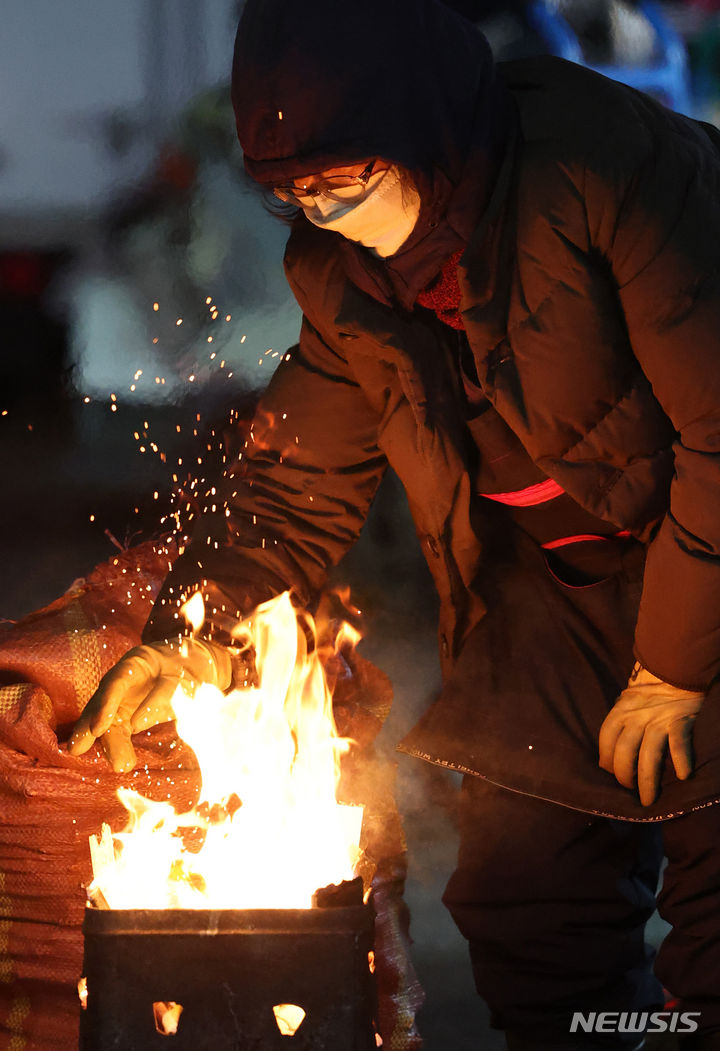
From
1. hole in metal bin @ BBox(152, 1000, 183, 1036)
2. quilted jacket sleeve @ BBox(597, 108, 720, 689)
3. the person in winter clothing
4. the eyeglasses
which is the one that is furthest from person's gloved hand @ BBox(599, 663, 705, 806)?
the eyeglasses

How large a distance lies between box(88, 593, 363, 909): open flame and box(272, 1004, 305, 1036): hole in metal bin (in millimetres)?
144

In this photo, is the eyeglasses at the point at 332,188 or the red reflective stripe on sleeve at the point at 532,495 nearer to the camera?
the eyeglasses at the point at 332,188

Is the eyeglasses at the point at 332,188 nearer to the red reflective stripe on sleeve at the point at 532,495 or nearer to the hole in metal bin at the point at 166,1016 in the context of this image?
the red reflective stripe on sleeve at the point at 532,495

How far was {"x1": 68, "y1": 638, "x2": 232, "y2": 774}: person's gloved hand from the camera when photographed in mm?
1952

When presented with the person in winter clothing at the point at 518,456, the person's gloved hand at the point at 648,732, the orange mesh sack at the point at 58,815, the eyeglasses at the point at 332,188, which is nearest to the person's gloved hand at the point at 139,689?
the person in winter clothing at the point at 518,456

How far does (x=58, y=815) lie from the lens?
2.39m

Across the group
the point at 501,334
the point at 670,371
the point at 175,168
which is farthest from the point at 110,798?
the point at 175,168

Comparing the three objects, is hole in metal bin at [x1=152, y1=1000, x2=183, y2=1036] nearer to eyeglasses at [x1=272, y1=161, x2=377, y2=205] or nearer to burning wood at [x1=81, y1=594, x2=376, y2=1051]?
burning wood at [x1=81, y1=594, x2=376, y2=1051]

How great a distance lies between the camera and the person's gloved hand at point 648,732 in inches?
69.6

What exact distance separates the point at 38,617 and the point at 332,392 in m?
0.97

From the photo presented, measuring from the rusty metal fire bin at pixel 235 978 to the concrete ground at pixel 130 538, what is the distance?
1.97m

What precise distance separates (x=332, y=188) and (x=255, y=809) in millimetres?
1148

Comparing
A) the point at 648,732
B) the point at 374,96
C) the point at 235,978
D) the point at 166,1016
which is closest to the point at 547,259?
the point at 374,96

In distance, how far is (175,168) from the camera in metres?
3.37
